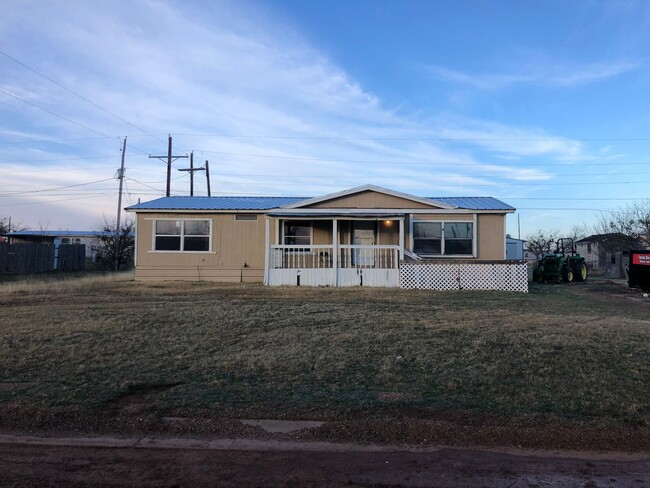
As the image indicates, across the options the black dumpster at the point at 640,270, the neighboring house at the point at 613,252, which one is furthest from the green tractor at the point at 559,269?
the black dumpster at the point at 640,270

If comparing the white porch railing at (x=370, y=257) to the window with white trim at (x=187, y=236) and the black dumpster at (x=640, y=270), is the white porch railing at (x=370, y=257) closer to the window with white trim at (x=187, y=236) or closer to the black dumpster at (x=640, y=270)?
the window with white trim at (x=187, y=236)

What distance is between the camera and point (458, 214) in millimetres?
19062

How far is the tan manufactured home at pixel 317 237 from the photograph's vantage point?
17.8m

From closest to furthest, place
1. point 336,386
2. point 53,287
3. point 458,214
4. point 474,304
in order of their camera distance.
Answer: point 336,386, point 474,304, point 53,287, point 458,214

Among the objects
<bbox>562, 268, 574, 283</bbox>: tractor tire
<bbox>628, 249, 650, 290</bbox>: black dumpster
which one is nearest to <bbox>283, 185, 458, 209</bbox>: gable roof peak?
<bbox>628, 249, 650, 290</bbox>: black dumpster

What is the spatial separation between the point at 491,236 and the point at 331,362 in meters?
13.8

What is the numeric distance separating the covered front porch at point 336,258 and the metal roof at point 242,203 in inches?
65.3

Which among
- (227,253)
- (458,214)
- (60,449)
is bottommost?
(60,449)

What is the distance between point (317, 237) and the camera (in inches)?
790

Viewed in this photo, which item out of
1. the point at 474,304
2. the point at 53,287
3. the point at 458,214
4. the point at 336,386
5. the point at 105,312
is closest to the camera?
the point at 336,386

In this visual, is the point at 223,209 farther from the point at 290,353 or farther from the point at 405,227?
the point at 290,353

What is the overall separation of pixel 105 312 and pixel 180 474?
7.78 m

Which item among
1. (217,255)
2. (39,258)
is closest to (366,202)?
(217,255)

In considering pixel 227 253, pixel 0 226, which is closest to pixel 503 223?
pixel 227 253
